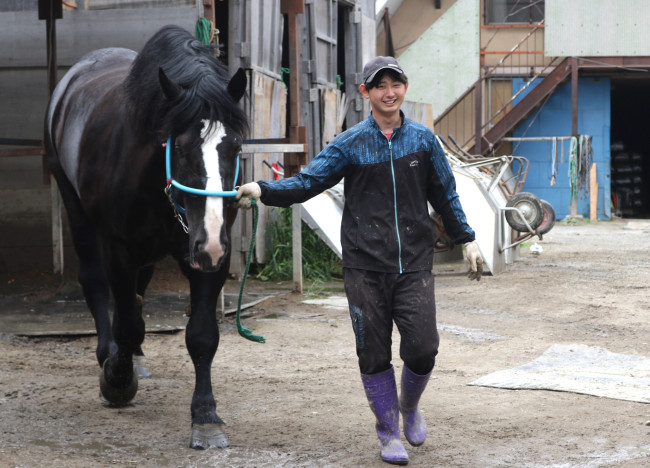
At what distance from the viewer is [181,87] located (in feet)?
12.7

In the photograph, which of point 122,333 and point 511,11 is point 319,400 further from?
point 511,11

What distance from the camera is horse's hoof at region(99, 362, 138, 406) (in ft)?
15.0

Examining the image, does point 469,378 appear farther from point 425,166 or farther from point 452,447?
point 425,166

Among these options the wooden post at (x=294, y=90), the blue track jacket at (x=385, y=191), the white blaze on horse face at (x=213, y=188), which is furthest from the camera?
the wooden post at (x=294, y=90)

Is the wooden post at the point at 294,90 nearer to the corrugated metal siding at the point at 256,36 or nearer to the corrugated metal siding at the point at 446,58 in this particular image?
the corrugated metal siding at the point at 256,36

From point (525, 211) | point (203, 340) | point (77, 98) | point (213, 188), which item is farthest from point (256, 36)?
point (213, 188)

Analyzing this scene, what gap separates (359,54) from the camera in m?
13.4

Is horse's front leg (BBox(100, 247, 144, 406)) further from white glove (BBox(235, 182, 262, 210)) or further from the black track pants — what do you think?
the black track pants

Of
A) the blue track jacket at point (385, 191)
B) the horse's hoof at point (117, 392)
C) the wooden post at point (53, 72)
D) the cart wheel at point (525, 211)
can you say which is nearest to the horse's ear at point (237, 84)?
the blue track jacket at point (385, 191)

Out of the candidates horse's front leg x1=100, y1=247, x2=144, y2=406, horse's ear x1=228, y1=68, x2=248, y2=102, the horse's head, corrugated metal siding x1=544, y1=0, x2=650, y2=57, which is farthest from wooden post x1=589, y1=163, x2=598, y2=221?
the horse's head

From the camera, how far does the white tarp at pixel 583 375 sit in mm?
4855

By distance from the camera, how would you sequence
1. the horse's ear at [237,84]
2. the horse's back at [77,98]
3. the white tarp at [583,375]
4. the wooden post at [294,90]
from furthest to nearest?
the wooden post at [294,90] → the horse's back at [77,98] → the white tarp at [583,375] → the horse's ear at [237,84]

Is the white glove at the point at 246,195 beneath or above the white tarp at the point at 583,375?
above

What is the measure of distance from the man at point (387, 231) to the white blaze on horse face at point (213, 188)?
15 centimetres
